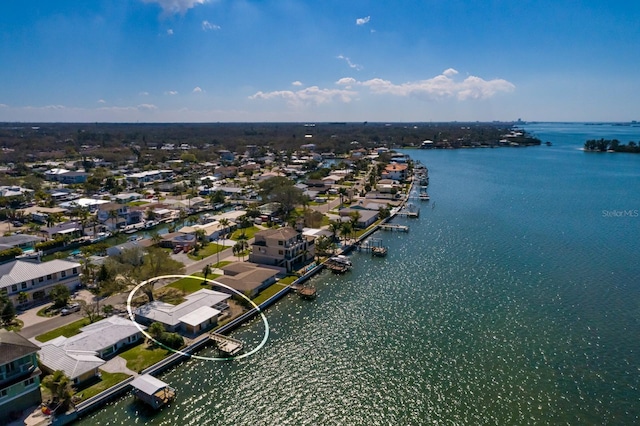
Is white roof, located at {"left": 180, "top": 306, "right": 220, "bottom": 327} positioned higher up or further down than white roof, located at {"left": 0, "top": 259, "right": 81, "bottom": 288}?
further down

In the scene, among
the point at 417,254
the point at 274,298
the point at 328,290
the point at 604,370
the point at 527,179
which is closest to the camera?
the point at 604,370

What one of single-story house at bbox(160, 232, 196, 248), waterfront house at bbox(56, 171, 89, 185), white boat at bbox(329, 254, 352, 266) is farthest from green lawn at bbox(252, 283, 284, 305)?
waterfront house at bbox(56, 171, 89, 185)

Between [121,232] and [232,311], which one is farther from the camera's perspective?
[121,232]

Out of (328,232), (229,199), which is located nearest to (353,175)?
(229,199)

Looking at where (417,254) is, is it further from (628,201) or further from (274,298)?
(628,201)

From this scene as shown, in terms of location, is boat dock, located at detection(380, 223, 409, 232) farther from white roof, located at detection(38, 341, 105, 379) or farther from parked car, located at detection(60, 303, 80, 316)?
white roof, located at detection(38, 341, 105, 379)

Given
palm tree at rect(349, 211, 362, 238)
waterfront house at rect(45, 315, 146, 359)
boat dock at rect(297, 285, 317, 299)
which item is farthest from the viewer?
palm tree at rect(349, 211, 362, 238)

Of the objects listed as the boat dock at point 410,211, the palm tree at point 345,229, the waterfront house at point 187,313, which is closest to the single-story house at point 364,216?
the boat dock at point 410,211

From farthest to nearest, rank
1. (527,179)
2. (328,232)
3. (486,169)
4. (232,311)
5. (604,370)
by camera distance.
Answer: (486,169), (527,179), (328,232), (232,311), (604,370)
